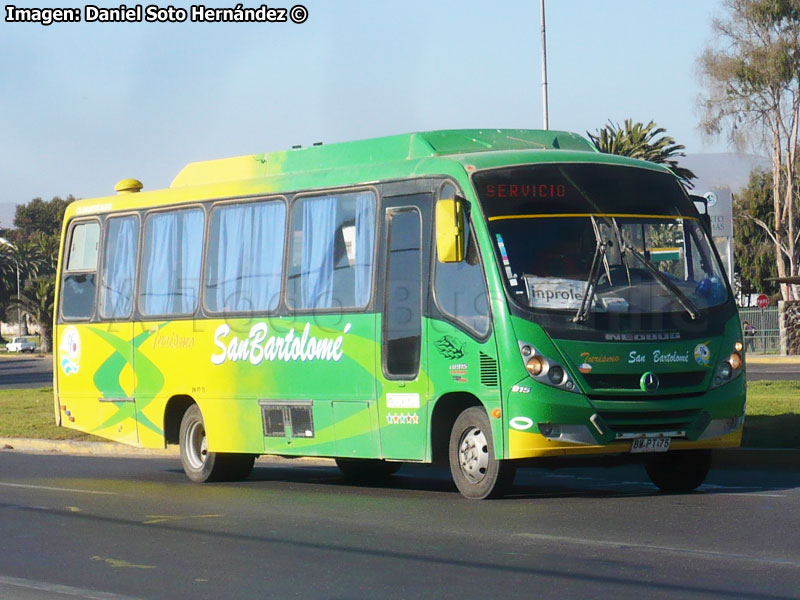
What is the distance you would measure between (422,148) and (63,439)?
11768mm

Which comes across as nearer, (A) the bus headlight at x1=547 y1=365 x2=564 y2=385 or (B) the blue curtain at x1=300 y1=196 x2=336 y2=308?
(A) the bus headlight at x1=547 y1=365 x2=564 y2=385

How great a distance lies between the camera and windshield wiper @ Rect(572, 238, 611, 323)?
1209cm

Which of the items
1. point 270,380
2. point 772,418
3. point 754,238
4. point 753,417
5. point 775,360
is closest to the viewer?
point 270,380

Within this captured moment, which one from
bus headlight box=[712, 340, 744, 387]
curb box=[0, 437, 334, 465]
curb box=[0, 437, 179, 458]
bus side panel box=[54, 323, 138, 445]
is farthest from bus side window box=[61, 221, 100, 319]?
bus headlight box=[712, 340, 744, 387]

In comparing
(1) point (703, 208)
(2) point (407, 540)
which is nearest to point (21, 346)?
(1) point (703, 208)

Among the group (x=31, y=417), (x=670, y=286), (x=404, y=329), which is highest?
(x=670, y=286)

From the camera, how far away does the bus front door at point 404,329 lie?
13.1 m

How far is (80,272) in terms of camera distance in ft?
61.0

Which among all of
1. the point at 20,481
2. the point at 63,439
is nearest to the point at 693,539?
the point at 20,481

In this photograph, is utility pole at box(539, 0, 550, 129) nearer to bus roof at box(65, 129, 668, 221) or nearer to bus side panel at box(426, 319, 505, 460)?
bus roof at box(65, 129, 668, 221)

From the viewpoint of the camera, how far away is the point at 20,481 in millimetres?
16312

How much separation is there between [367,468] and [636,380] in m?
4.89

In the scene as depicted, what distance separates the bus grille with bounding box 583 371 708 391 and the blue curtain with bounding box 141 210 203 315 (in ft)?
19.5

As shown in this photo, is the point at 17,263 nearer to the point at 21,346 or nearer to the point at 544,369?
the point at 21,346
